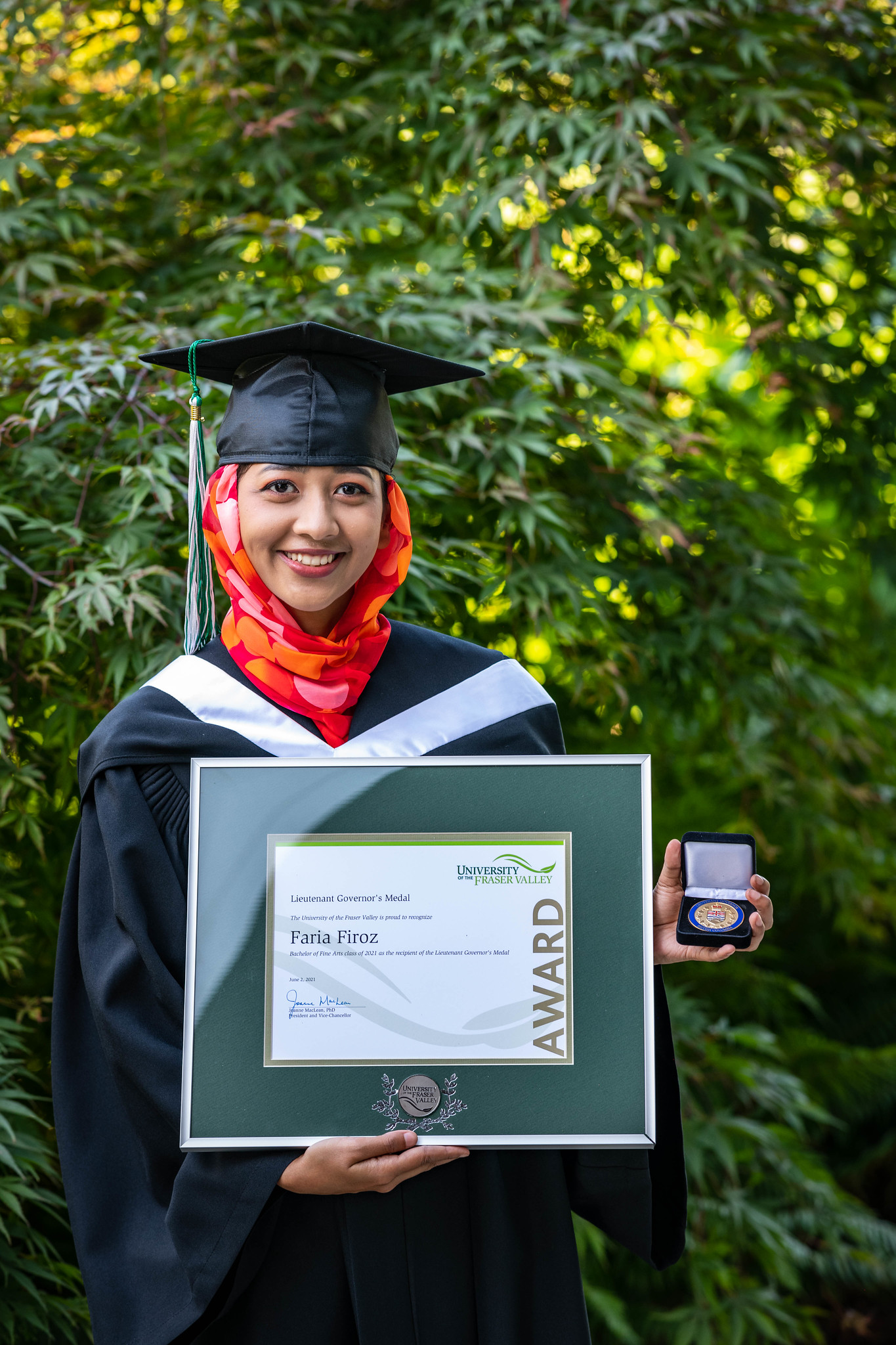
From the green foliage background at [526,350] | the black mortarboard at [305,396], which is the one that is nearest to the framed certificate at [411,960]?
the black mortarboard at [305,396]

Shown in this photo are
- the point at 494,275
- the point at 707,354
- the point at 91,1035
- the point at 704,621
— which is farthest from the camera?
the point at 707,354

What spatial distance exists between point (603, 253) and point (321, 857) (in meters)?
2.43

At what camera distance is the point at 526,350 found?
292 centimetres

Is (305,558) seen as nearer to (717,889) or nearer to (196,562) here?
(196,562)

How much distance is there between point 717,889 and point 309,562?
2.43ft

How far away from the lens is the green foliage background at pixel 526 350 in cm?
250

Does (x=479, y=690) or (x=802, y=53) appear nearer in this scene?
(x=479, y=690)

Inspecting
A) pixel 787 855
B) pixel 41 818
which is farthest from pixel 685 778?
pixel 41 818

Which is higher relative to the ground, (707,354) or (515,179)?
(707,354)

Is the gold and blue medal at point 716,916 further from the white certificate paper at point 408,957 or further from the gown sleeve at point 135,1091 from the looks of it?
the gown sleeve at point 135,1091

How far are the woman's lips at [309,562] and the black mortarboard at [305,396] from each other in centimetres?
13

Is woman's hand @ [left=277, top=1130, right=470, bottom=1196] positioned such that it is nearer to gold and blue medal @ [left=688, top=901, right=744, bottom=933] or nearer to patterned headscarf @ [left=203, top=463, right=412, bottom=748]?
gold and blue medal @ [left=688, top=901, right=744, bottom=933]

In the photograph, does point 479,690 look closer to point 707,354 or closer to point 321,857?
point 321,857

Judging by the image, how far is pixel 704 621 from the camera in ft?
10.6
